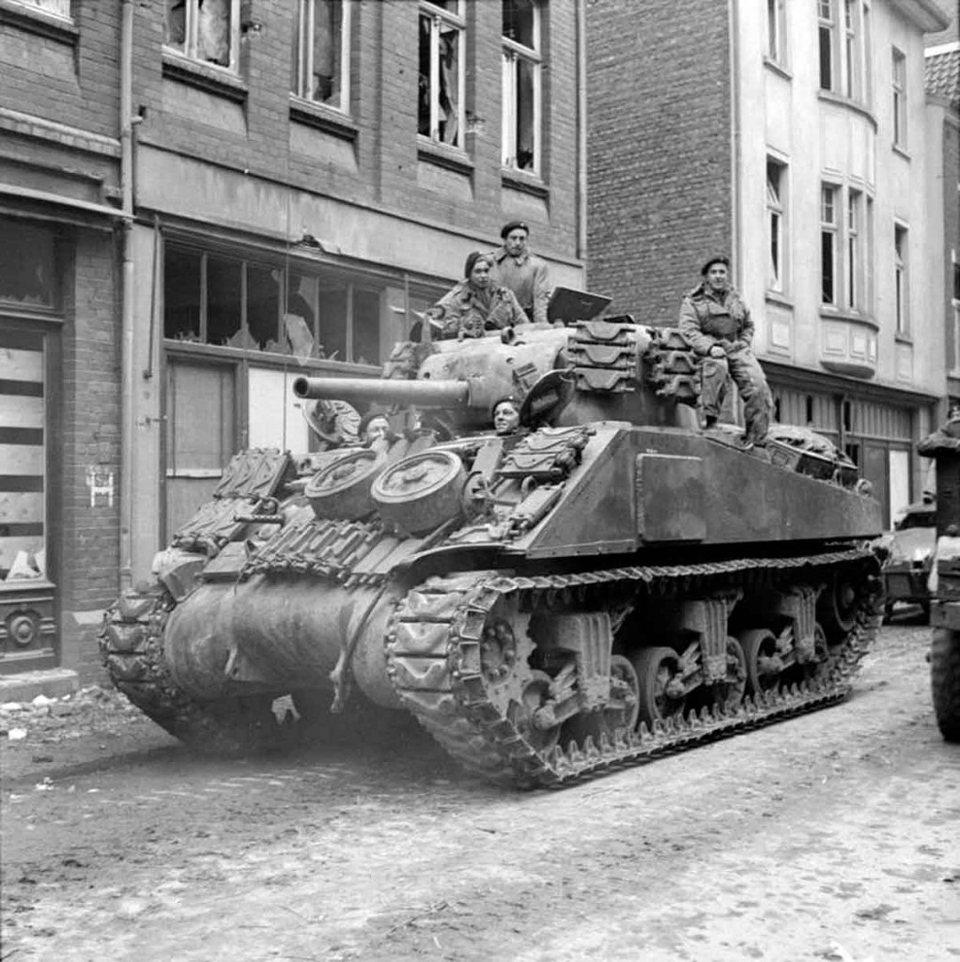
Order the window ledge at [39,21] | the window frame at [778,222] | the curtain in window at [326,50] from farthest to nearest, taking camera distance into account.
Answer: the window frame at [778,222], the curtain in window at [326,50], the window ledge at [39,21]

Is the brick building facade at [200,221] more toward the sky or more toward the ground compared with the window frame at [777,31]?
more toward the ground

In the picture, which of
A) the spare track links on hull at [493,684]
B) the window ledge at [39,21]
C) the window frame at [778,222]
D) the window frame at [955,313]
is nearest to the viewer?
the spare track links on hull at [493,684]

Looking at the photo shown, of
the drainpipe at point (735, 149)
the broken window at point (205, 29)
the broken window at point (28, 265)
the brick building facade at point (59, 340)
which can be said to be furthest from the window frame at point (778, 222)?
the broken window at point (28, 265)

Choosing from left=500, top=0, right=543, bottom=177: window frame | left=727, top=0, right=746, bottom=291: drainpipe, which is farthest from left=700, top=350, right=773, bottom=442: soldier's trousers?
left=727, top=0, right=746, bottom=291: drainpipe

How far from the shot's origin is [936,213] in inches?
1041

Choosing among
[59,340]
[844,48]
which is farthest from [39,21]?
[844,48]

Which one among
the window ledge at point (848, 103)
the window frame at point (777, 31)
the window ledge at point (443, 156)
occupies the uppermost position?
the window frame at point (777, 31)

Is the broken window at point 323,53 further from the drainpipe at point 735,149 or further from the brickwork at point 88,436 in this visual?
the drainpipe at point 735,149

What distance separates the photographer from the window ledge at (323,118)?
12810 millimetres

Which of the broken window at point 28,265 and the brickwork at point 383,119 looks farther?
the brickwork at point 383,119

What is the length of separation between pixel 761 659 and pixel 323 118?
6.66 meters

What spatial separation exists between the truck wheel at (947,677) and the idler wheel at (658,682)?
1549mm

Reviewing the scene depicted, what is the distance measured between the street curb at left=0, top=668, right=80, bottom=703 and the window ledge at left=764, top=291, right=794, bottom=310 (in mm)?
12999

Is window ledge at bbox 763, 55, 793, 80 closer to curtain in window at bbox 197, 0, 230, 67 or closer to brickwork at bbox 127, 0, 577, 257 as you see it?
brickwork at bbox 127, 0, 577, 257
